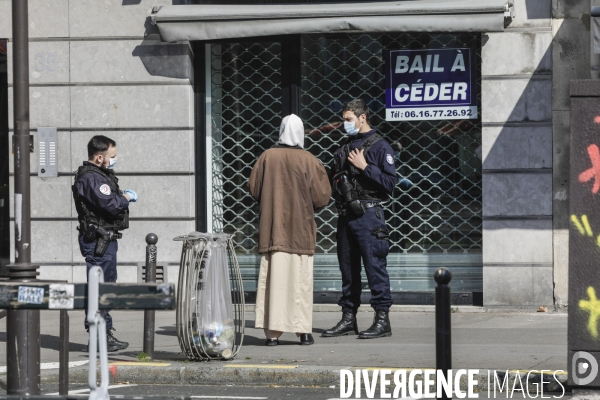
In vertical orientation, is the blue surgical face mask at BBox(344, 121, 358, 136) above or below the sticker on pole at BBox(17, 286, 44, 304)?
above

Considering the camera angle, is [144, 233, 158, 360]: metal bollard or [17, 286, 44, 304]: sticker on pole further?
[144, 233, 158, 360]: metal bollard

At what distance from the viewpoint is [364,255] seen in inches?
352

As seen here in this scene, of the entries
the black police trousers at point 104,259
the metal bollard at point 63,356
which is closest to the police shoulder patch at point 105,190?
the black police trousers at point 104,259

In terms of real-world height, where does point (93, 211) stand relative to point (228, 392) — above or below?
above

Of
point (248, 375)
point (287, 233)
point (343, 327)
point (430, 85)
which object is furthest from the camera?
point (430, 85)

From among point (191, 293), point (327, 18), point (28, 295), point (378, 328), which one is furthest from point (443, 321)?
point (327, 18)

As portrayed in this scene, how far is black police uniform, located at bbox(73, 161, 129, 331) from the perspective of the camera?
850 cm

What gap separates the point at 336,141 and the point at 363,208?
293 cm

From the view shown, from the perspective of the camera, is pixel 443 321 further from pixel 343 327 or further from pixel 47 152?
pixel 47 152

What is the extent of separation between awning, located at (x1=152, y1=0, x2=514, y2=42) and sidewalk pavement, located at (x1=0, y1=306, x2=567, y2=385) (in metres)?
3.05

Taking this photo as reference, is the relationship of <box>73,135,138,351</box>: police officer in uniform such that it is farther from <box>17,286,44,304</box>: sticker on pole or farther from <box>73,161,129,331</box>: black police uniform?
<box>17,286,44,304</box>: sticker on pole

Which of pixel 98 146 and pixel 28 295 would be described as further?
pixel 98 146

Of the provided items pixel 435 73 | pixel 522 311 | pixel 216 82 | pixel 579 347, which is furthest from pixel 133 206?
pixel 579 347

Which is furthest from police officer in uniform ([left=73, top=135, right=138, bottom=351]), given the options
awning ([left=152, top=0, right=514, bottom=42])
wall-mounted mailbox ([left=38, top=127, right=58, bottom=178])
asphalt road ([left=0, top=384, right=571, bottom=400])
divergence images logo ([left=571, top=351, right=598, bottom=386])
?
divergence images logo ([left=571, top=351, right=598, bottom=386])
